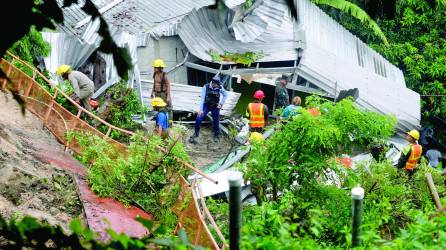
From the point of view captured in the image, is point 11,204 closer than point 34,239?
No

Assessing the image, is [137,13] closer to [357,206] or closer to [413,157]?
[413,157]

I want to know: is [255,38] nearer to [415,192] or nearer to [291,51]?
[291,51]

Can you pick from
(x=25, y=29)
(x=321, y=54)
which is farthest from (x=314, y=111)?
(x=321, y=54)

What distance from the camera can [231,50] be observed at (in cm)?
1831

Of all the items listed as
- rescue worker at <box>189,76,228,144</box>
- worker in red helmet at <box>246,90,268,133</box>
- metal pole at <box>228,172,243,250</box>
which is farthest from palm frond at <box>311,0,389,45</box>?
metal pole at <box>228,172,243,250</box>

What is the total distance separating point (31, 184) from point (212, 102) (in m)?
5.35

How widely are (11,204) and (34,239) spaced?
695cm

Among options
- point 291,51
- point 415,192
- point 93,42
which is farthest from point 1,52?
point 291,51

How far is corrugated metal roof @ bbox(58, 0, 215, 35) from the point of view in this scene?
1798 cm

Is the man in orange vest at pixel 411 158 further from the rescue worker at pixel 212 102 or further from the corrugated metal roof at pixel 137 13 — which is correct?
the corrugated metal roof at pixel 137 13

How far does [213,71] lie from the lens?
17.5 meters

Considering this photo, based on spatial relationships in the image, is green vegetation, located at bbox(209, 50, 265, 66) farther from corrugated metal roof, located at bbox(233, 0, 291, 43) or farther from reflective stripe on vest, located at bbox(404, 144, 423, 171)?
reflective stripe on vest, located at bbox(404, 144, 423, 171)

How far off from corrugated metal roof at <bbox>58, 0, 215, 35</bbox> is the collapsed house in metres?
0.02

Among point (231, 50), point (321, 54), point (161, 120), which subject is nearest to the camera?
point (161, 120)
